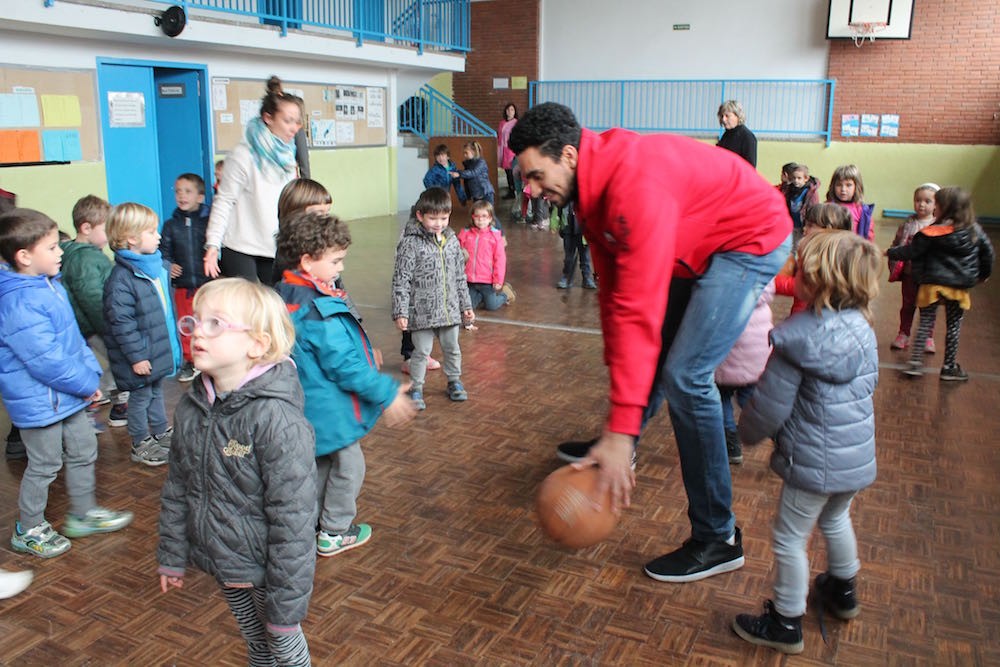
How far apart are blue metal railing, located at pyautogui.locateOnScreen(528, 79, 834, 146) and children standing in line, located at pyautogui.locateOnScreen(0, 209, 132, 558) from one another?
15524mm

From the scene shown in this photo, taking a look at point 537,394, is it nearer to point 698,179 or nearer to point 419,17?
point 698,179

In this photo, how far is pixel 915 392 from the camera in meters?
5.39

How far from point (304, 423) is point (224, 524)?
0.32 meters

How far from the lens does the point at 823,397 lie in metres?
2.60

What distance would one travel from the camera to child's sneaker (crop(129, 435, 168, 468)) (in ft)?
13.6

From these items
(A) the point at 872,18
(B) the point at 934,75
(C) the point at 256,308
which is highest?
(A) the point at 872,18

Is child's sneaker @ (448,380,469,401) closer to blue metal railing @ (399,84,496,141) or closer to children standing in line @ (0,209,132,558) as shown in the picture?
children standing in line @ (0,209,132,558)

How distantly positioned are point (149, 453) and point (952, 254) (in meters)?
5.05

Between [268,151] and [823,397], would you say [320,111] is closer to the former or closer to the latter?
[268,151]

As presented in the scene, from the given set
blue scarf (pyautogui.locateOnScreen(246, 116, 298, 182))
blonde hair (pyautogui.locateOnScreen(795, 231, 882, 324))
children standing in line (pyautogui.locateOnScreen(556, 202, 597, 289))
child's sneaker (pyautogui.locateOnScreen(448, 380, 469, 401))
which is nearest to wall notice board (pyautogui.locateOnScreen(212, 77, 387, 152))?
children standing in line (pyautogui.locateOnScreen(556, 202, 597, 289))

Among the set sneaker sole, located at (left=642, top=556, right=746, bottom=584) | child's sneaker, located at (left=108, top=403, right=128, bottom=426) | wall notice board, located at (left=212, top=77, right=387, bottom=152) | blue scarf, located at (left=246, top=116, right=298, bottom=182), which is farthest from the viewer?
wall notice board, located at (left=212, top=77, right=387, bottom=152)

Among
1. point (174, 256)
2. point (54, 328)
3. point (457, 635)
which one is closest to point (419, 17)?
point (174, 256)

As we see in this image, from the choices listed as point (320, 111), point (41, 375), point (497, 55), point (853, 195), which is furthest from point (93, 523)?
point (497, 55)

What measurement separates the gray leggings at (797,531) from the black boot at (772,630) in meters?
0.03
